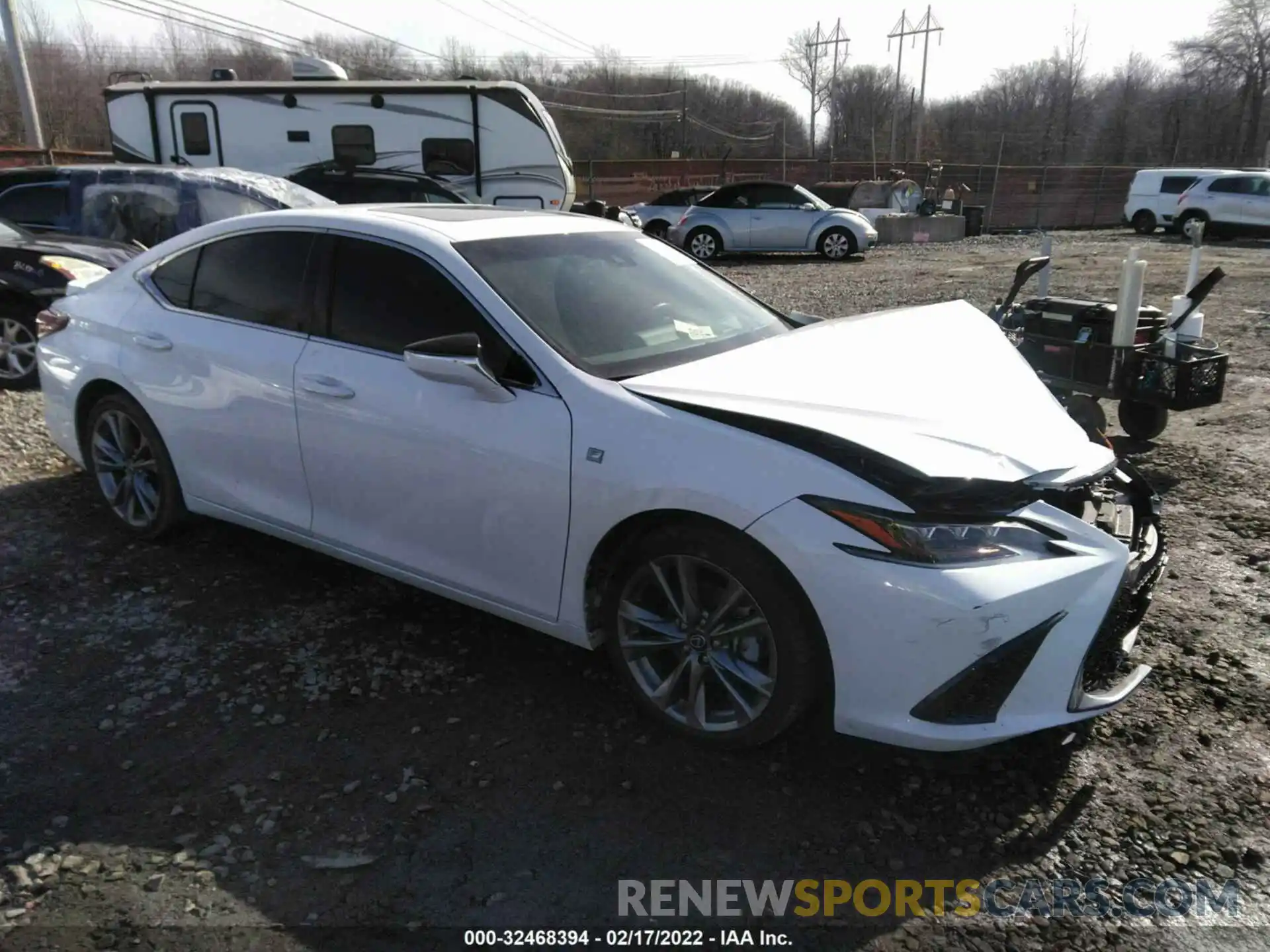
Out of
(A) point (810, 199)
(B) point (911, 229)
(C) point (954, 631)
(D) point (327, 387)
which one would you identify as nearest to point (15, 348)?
(D) point (327, 387)

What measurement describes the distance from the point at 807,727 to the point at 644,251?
6.89 feet

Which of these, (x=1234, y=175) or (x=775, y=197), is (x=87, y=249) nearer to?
(x=775, y=197)

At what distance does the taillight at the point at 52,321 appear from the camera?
4.68m

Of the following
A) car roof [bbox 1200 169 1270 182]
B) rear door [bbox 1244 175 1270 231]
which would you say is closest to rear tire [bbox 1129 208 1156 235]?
car roof [bbox 1200 169 1270 182]

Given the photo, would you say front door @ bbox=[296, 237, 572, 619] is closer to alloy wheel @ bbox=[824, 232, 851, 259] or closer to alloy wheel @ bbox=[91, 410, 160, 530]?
alloy wheel @ bbox=[91, 410, 160, 530]

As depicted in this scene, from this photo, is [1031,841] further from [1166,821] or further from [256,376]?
[256,376]

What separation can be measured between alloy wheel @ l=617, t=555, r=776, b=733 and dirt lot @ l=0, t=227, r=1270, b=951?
0.17 m

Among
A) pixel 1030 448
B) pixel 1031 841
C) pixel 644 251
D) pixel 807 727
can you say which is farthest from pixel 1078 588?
pixel 644 251

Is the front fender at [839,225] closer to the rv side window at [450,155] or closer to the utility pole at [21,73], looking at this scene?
the rv side window at [450,155]

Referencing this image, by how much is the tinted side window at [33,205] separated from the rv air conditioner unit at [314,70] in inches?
286

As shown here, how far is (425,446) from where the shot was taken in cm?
327

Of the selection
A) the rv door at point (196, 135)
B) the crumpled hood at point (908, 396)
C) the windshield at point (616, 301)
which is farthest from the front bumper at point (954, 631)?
the rv door at point (196, 135)

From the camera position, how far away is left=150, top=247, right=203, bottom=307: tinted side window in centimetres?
422

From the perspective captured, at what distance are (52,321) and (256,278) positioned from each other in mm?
1534
